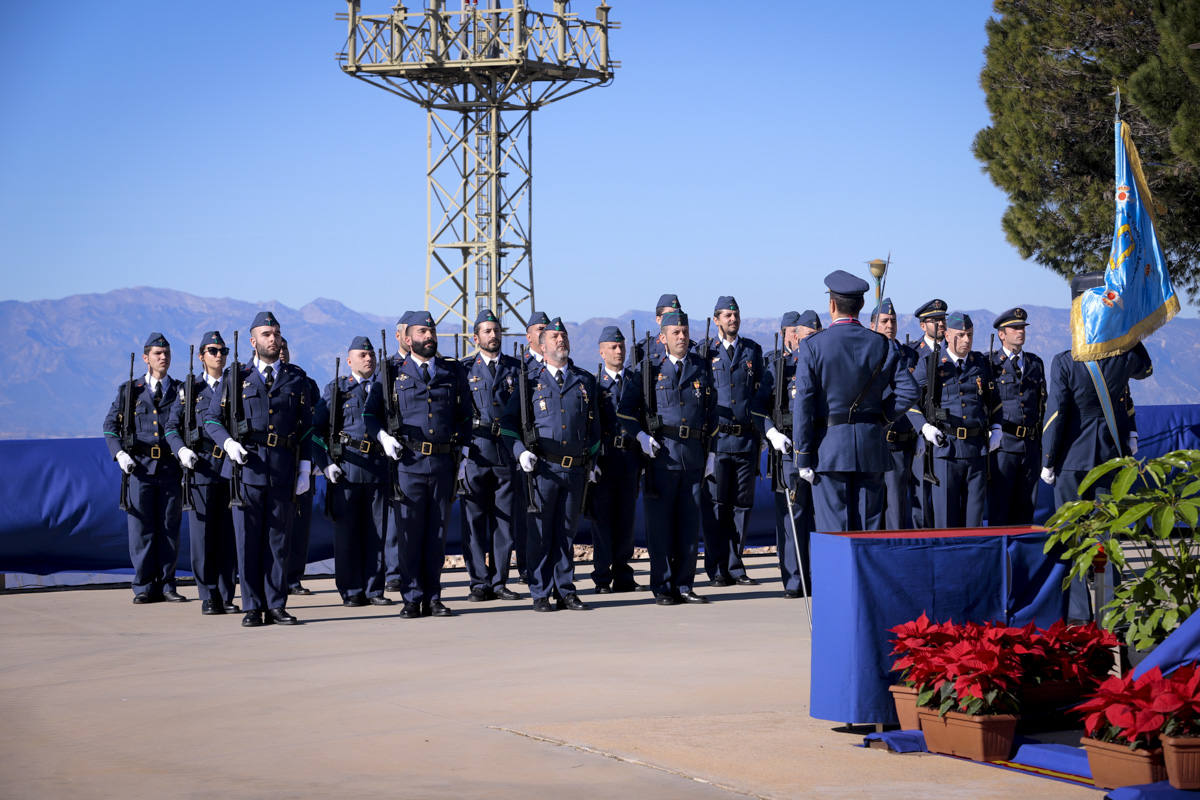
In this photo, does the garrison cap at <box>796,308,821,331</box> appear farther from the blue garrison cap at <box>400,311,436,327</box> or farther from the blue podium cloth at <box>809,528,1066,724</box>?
the blue podium cloth at <box>809,528,1066,724</box>

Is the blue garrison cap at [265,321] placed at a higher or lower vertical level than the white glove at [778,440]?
higher

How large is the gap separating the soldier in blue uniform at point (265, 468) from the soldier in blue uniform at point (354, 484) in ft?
3.59

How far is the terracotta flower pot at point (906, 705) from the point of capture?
20.4ft

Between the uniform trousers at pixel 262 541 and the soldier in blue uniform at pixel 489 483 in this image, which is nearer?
the uniform trousers at pixel 262 541

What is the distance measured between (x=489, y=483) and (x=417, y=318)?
1.46 metres

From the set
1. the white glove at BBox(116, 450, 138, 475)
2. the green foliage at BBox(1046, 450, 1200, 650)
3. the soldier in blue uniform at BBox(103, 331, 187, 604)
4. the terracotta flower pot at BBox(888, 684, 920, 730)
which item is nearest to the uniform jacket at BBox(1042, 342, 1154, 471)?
the green foliage at BBox(1046, 450, 1200, 650)

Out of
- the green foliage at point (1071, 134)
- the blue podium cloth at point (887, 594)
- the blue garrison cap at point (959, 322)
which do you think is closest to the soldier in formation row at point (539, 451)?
the blue garrison cap at point (959, 322)

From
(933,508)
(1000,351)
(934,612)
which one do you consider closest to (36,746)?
(934,612)

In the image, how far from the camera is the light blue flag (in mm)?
7367

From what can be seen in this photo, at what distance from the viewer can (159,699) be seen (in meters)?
7.62

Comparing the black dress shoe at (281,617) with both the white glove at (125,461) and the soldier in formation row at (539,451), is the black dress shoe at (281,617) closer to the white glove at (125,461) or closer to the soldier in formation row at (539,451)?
the soldier in formation row at (539,451)

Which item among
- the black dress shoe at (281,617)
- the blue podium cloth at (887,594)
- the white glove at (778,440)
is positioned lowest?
the black dress shoe at (281,617)

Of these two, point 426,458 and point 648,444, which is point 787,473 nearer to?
point 648,444

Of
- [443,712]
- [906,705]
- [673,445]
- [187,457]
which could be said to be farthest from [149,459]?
[906,705]
